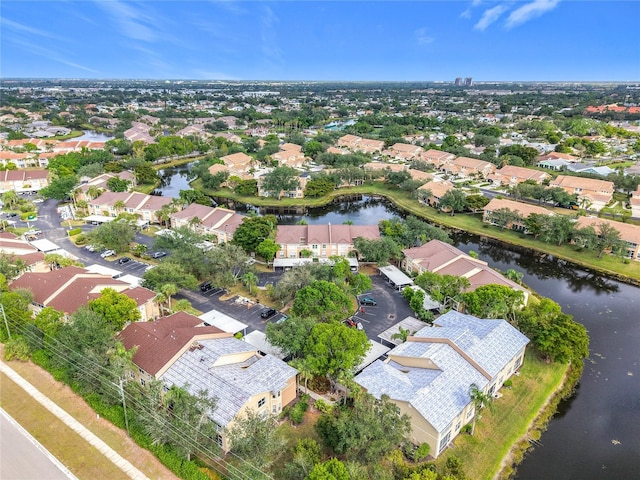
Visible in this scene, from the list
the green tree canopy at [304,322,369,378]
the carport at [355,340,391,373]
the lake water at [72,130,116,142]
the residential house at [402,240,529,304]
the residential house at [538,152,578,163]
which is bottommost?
the residential house at [538,152,578,163]

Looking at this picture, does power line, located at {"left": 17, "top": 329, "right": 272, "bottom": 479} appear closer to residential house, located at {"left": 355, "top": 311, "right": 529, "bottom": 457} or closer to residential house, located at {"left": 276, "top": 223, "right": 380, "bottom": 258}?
residential house, located at {"left": 355, "top": 311, "right": 529, "bottom": 457}

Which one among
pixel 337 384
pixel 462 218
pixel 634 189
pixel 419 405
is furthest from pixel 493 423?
pixel 634 189

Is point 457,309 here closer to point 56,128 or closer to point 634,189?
point 634,189

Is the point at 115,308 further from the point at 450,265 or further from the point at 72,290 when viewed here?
the point at 450,265

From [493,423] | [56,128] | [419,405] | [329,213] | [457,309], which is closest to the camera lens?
[419,405]

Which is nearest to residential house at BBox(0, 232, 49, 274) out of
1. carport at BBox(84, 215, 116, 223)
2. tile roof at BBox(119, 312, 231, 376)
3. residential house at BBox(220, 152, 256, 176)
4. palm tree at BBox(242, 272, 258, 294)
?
carport at BBox(84, 215, 116, 223)

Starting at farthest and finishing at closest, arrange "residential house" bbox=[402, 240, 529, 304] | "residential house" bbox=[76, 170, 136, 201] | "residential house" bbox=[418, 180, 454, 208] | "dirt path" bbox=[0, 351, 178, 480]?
1. "residential house" bbox=[418, 180, 454, 208]
2. "residential house" bbox=[76, 170, 136, 201]
3. "residential house" bbox=[402, 240, 529, 304]
4. "dirt path" bbox=[0, 351, 178, 480]

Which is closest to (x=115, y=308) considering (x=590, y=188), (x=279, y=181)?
(x=279, y=181)
